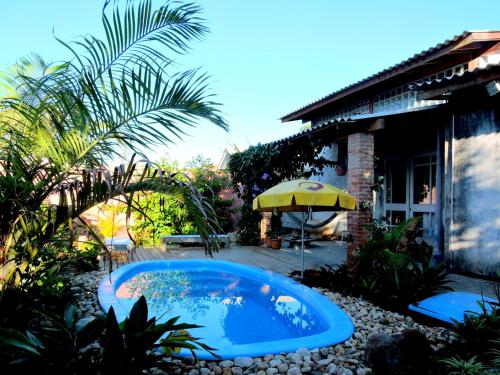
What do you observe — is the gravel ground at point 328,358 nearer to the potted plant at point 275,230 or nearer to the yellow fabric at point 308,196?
the yellow fabric at point 308,196

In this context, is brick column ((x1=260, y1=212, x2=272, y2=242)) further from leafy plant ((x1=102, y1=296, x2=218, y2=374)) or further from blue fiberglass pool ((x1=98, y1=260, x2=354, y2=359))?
leafy plant ((x1=102, y1=296, x2=218, y2=374))

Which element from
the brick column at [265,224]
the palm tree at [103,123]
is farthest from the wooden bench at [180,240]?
the palm tree at [103,123]

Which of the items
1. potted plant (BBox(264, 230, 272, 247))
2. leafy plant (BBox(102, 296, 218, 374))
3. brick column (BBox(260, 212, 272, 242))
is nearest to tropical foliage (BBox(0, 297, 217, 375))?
leafy plant (BBox(102, 296, 218, 374))

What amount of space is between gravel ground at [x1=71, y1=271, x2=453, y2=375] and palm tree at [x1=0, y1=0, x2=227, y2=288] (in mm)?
1112

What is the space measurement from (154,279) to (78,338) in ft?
19.0

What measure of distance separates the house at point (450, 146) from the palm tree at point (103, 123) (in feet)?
14.0

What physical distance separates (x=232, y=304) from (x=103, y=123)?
179 inches

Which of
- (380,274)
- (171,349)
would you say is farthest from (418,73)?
(171,349)

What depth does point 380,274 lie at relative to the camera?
5.88m

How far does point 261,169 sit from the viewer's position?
11219 mm

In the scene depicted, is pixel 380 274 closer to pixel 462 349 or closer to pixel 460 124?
pixel 462 349

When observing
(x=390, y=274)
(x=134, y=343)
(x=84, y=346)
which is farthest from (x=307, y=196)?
(x=84, y=346)

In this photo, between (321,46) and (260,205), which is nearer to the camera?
(260,205)

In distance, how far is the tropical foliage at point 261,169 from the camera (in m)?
10.6
